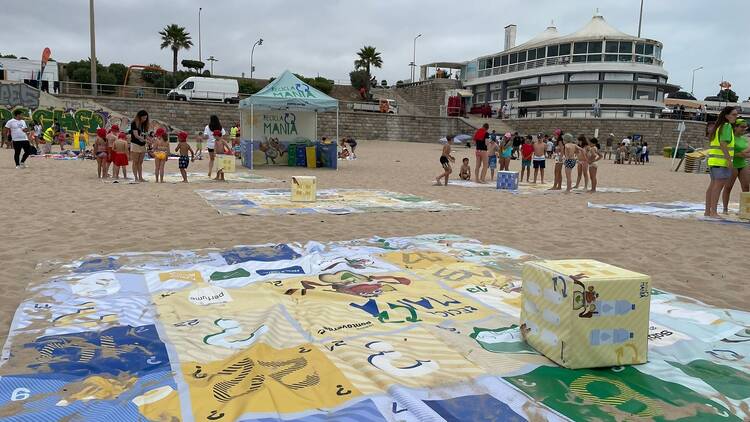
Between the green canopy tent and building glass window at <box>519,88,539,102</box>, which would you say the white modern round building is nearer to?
building glass window at <box>519,88,539,102</box>

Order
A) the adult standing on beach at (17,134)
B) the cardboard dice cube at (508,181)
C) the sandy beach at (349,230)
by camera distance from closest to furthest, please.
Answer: the sandy beach at (349,230), the cardboard dice cube at (508,181), the adult standing on beach at (17,134)

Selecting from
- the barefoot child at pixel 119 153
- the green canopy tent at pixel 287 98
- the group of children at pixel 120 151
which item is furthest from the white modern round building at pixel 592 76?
the barefoot child at pixel 119 153

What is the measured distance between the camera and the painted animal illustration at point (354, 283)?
429 centimetres

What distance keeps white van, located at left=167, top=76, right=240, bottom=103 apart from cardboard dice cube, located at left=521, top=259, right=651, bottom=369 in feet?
122

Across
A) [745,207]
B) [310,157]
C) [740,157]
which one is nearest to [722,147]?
[740,157]

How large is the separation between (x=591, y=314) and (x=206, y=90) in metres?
38.7

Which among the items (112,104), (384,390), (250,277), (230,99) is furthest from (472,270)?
(230,99)

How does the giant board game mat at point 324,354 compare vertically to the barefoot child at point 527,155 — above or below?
below

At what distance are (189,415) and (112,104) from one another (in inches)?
1364

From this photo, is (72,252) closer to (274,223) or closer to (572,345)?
(274,223)

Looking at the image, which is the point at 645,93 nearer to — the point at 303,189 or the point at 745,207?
the point at 745,207

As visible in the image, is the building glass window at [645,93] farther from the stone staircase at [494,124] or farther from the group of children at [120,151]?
the group of children at [120,151]

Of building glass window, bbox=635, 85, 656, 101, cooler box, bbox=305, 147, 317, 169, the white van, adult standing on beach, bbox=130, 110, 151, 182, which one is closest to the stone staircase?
building glass window, bbox=635, 85, 656, 101

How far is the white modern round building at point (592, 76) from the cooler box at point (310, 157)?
29.4 metres
